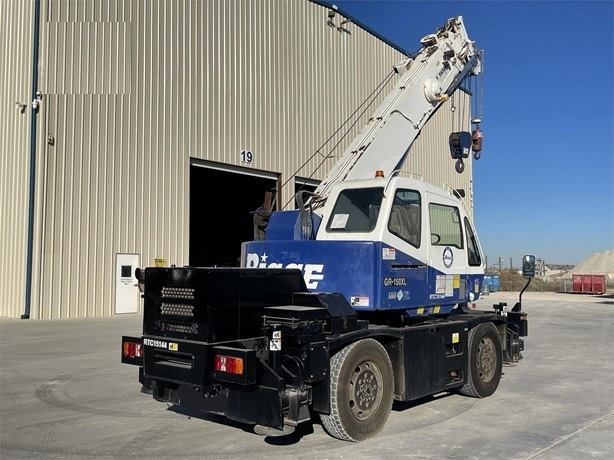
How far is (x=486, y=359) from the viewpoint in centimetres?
844

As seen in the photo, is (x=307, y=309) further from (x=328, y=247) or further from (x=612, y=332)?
(x=612, y=332)

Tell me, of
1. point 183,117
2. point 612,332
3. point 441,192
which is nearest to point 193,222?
point 183,117

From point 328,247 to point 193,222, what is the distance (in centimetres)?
2711

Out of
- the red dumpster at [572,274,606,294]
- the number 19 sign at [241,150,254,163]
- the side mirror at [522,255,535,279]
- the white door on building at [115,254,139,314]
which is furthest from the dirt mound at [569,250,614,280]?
the side mirror at [522,255,535,279]

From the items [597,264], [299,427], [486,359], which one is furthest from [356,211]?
[597,264]

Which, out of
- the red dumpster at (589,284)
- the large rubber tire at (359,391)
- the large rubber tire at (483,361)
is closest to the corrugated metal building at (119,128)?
the large rubber tire at (483,361)

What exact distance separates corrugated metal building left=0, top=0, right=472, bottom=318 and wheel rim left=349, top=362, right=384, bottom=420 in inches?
606

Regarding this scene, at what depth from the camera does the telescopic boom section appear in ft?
31.9

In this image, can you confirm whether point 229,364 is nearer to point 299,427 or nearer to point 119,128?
point 299,427

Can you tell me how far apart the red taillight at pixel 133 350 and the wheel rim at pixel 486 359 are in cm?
463

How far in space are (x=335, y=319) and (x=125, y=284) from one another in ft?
52.5

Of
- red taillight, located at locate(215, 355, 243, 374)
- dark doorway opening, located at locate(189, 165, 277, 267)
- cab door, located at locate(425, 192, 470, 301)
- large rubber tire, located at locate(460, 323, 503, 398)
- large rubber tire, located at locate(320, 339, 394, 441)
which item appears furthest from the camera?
dark doorway opening, located at locate(189, 165, 277, 267)

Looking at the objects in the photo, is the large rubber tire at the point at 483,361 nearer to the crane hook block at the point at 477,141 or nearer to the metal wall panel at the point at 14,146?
the crane hook block at the point at 477,141

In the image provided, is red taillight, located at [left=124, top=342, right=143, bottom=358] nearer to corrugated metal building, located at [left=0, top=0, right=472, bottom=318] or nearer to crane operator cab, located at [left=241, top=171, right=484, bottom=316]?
crane operator cab, located at [left=241, top=171, right=484, bottom=316]
